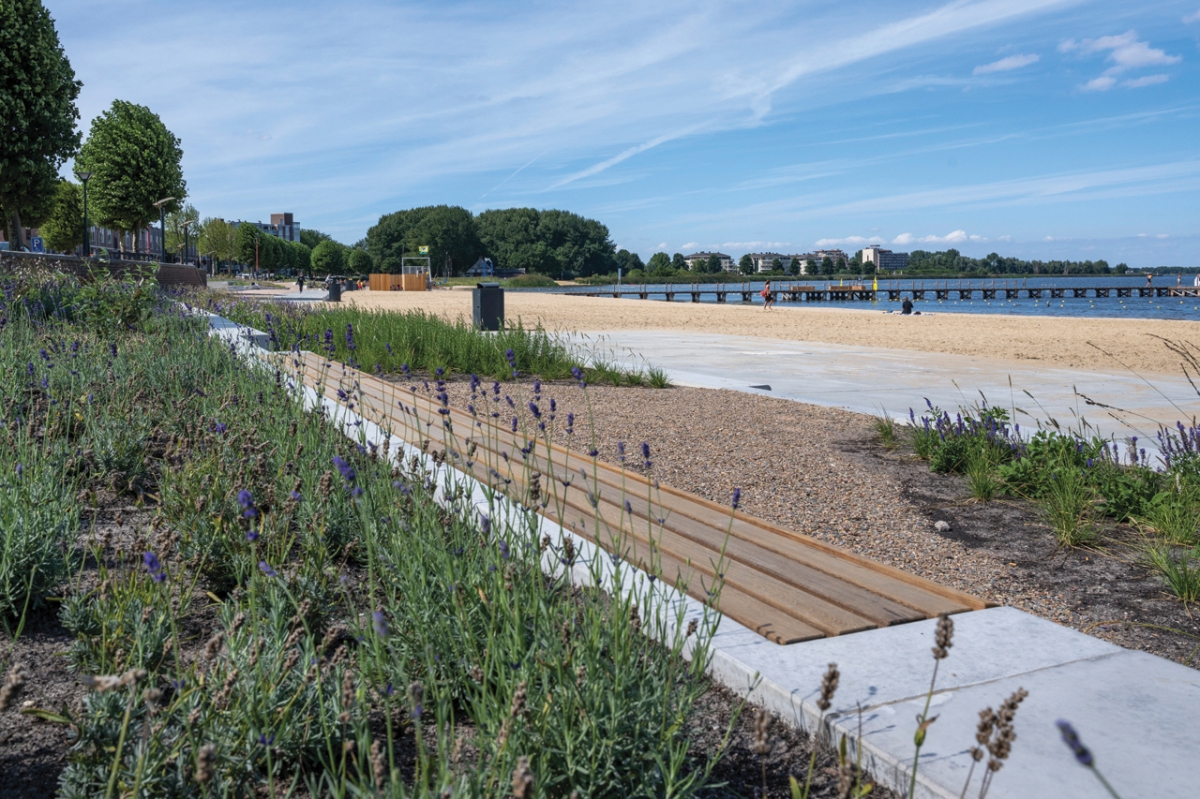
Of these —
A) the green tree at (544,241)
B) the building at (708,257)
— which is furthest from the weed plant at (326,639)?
the building at (708,257)

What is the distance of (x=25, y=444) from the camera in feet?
10.7

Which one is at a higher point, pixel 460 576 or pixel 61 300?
pixel 61 300

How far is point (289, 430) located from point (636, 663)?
8.41 ft

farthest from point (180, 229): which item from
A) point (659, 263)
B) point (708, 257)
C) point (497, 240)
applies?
point (708, 257)

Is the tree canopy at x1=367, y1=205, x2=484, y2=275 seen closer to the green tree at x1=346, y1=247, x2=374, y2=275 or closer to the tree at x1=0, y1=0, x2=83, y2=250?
the green tree at x1=346, y1=247, x2=374, y2=275

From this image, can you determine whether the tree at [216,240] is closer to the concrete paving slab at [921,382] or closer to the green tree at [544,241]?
the green tree at [544,241]

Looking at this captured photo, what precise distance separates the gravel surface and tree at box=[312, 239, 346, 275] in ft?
354

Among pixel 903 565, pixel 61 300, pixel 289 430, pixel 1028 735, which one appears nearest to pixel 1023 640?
pixel 1028 735

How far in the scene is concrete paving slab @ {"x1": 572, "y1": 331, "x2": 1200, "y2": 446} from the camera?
22.3 ft

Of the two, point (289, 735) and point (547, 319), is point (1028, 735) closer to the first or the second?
point (289, 735)

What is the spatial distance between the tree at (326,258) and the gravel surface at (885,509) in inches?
4253

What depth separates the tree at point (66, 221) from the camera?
197 feet

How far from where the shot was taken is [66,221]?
62.8 metres

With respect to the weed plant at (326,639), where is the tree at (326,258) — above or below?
above
